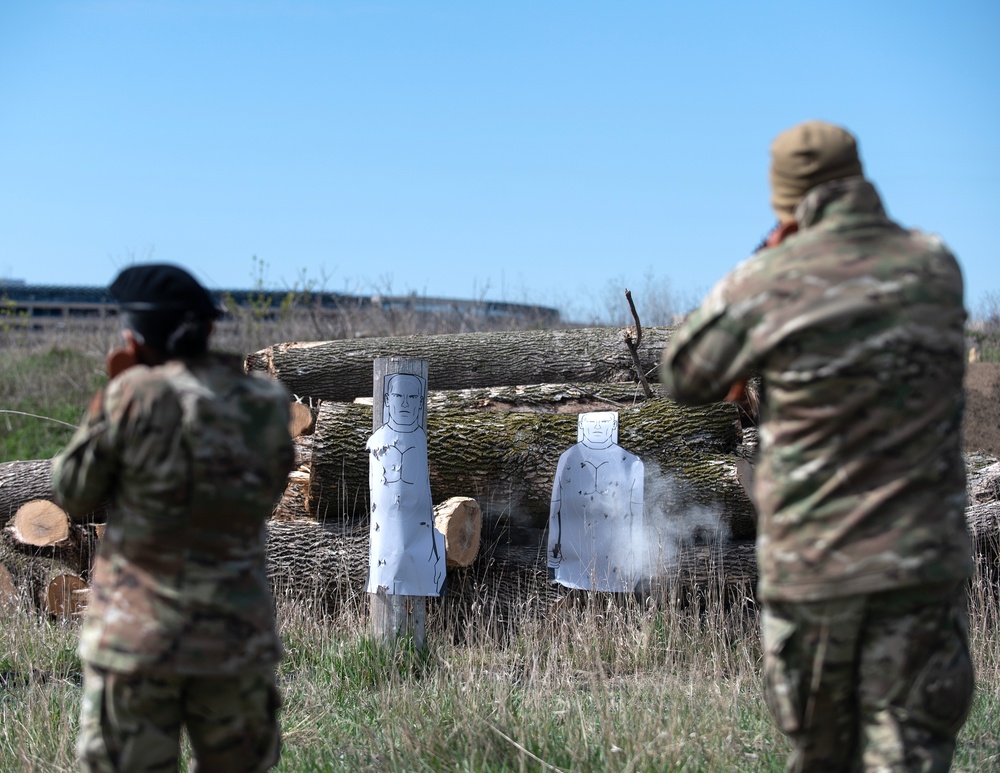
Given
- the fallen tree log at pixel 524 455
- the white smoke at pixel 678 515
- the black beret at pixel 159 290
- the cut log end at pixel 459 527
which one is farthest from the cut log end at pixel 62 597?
the black beret at pixel 159 290

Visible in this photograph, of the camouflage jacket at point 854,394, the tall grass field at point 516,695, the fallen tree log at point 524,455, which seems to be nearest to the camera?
the camouflage jacket at point 854,394

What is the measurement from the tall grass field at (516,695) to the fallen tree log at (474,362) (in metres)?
2.14

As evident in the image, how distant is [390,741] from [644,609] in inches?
97.0

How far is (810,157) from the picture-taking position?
2.69 metres

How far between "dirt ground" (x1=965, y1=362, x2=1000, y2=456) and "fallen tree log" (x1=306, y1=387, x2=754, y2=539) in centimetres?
354

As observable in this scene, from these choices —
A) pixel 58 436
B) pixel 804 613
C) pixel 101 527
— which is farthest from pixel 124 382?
pixel 58 436

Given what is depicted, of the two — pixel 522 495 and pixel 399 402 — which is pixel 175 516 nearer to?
pixel 399 402

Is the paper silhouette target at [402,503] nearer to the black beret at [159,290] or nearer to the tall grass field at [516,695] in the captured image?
the tall grass field at [516,695]

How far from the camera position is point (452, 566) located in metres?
6.27

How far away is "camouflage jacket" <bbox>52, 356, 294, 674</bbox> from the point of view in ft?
8.13

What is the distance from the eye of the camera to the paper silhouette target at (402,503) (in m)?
5.57

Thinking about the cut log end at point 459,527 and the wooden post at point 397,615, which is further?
the cut log end at point 459,527

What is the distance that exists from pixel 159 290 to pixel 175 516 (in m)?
0.61

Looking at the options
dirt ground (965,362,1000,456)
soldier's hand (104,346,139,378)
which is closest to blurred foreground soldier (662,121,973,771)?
soldier's hand (104,346,139,378)
